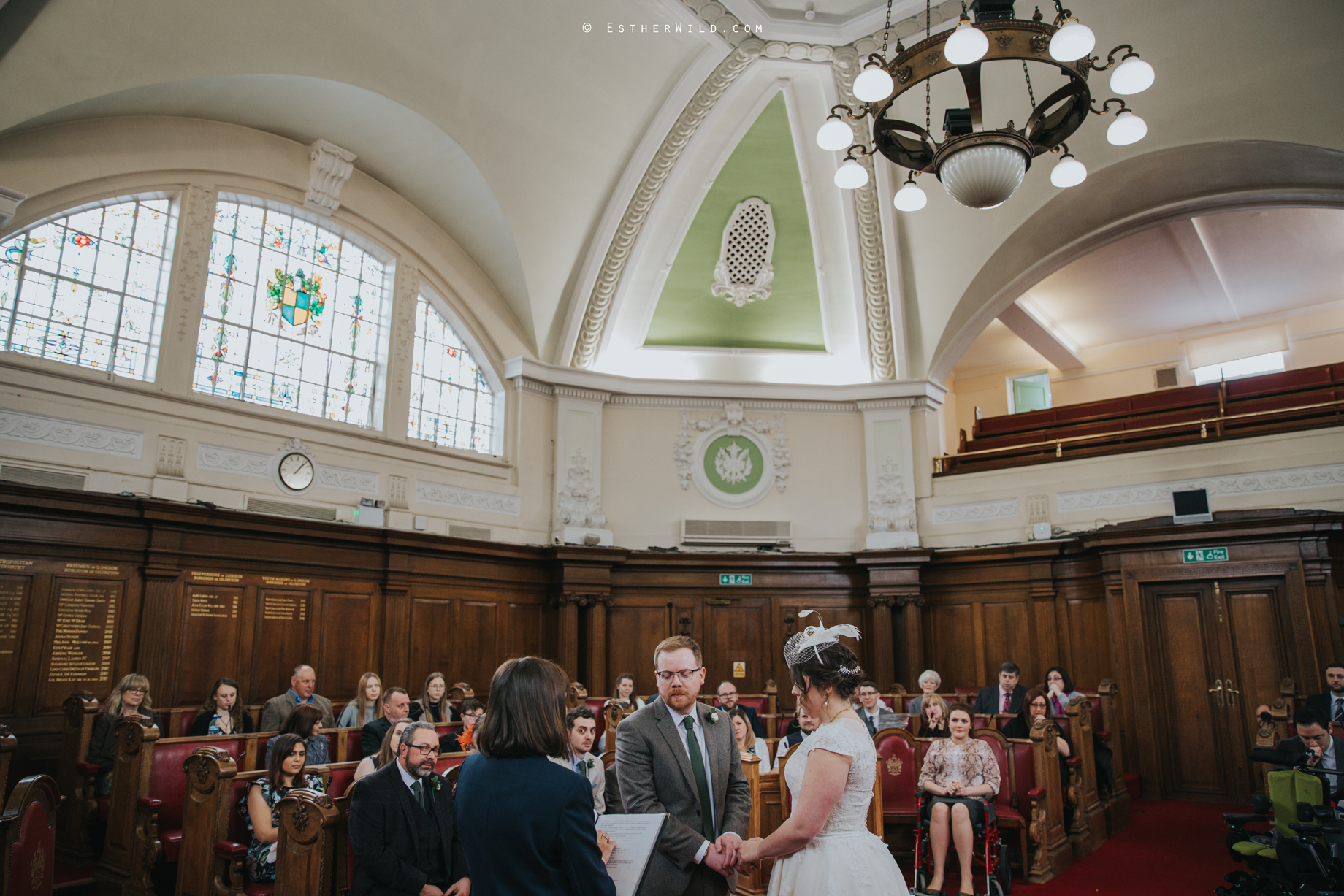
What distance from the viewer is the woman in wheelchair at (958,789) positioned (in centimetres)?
590

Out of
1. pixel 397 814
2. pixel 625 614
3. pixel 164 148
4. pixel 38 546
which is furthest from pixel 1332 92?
pixel 38 546

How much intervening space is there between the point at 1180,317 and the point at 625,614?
12492 millimetres

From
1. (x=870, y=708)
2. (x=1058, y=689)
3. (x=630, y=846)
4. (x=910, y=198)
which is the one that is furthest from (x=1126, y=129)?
(x=630, y=846)

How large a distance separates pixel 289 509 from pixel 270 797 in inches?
216

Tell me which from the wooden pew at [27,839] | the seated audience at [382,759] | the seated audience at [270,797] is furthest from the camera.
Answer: the seated audience at [382,759]

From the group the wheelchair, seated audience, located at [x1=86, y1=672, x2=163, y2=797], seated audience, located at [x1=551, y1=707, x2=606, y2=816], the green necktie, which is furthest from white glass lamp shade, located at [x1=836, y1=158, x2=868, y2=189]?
seated audience, located at [x1=86, y1=672, x2=163, y2=797]

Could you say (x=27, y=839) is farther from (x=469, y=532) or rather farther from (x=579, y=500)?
(x=579, y=500)

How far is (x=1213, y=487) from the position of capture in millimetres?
11250

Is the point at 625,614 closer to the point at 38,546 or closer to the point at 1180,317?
the point at 38,546

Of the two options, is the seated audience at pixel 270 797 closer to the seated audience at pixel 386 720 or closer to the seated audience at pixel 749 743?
the seated audience at pixel 386 720

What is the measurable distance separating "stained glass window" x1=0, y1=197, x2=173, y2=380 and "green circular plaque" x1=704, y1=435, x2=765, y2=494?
753 cm

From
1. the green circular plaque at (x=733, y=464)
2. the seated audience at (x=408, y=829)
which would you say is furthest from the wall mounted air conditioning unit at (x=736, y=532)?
the seated audience at (x=408, y=829)

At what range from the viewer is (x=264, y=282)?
33.4 feet

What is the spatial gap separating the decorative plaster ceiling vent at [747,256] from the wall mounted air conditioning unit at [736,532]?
11.4 feet
